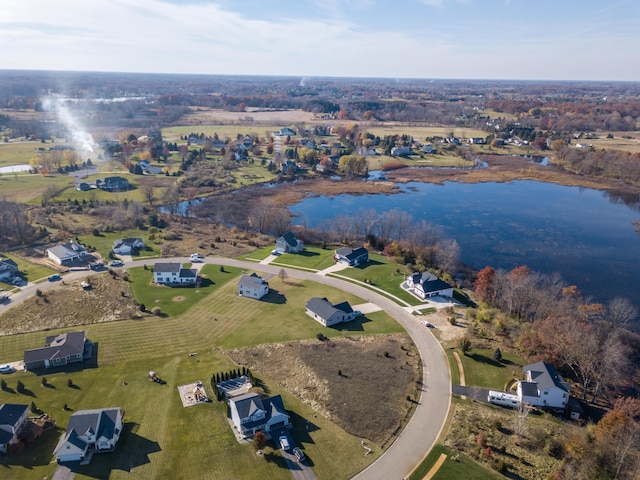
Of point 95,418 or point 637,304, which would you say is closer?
point 95,418

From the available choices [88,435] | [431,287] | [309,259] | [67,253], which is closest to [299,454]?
[88,435]

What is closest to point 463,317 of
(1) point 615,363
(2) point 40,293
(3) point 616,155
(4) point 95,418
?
(1) point 615,363

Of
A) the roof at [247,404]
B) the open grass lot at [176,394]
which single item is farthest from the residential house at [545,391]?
the roof at [247,404]

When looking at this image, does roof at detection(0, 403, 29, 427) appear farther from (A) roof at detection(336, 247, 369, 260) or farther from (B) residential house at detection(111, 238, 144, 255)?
(A) roof at detection(336, 247, 369, 260)

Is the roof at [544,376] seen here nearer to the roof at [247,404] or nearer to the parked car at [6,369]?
the roof at [247,404]

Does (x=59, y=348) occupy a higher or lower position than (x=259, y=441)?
higher

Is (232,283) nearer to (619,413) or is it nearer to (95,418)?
(95,418)

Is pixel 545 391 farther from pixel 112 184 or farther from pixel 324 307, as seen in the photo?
pixel 112 184
